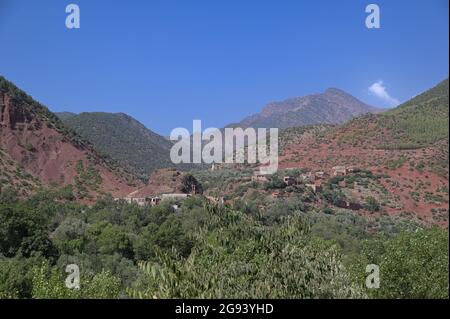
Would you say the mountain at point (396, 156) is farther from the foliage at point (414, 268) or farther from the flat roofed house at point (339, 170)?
the foliage at point (414, 268)

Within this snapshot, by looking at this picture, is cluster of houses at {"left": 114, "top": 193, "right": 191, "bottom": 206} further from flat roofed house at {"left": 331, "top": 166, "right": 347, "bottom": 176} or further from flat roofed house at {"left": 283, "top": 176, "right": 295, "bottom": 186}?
flat roofed house at {"left": 331, "top": 166, "right": 347, "bottom": 176}

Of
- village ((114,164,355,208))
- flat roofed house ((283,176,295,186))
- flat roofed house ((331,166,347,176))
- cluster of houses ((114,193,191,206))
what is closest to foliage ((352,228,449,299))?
village ((114,164,355,208))

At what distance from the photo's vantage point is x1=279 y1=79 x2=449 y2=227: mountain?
52094 mm

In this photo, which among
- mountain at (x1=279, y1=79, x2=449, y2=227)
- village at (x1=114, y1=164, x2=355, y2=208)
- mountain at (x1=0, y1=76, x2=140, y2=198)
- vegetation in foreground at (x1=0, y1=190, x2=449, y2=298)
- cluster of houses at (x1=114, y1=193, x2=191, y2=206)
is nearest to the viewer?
vegetation in foreground at (x1=0, y1=190, x2=449, y2=298)

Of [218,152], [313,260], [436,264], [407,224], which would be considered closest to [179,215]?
[407,224]

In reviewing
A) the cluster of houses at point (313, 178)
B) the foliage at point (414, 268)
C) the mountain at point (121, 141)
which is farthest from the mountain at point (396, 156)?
the foliage at point (414, 268)

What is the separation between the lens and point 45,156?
59.3 meters

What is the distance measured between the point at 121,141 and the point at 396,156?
6402 cm

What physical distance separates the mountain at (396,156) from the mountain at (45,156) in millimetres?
26077

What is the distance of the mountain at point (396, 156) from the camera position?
171 feet

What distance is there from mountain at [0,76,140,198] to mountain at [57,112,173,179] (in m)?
28.9

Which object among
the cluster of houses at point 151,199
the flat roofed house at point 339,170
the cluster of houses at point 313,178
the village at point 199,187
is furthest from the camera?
the flat roofed house at point 339,170
